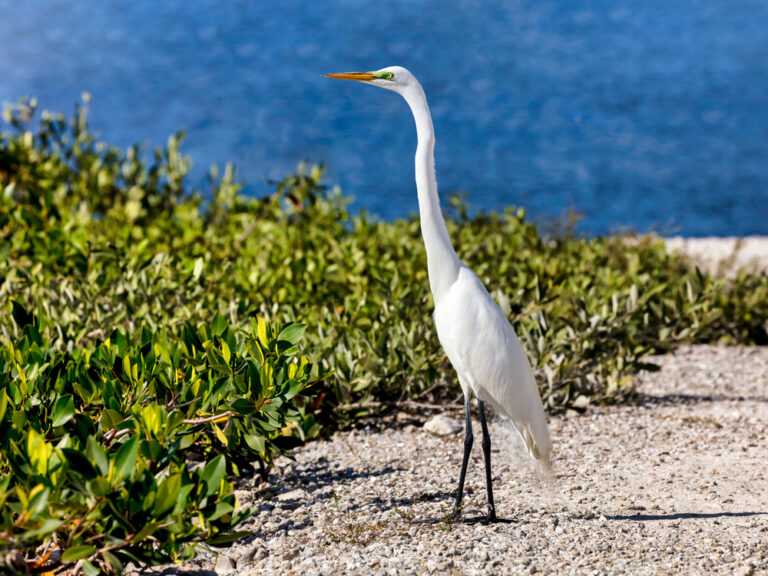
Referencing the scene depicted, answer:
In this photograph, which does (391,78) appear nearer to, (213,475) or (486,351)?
(486,351)

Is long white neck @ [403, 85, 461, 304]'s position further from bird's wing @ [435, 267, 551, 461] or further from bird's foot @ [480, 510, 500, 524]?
bird's foot @ [480, 510, 500, 524]

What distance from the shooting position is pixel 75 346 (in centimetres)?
346

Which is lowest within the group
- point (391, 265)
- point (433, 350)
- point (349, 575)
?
point (349, 575)

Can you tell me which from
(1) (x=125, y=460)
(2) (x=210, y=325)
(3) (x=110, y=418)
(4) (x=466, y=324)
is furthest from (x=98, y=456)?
(4) (x=466, y=324)

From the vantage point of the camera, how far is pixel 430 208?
275 centimetres

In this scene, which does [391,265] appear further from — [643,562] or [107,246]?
[643,562]

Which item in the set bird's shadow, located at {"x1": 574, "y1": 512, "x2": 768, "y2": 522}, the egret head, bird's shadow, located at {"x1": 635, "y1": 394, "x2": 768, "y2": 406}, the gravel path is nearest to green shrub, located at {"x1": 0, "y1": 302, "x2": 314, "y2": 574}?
the gravel path

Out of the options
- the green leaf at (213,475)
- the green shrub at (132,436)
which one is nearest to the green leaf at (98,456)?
the green shrub at (132,436)

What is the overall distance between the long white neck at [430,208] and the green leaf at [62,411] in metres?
1.28

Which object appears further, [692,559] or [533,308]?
[533,308]

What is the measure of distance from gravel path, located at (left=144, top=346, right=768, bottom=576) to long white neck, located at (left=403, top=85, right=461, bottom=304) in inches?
32.1

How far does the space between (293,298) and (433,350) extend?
38.7 inches

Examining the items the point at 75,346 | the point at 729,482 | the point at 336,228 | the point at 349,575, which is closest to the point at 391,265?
the point at 336,228

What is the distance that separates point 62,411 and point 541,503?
176 centimetres
